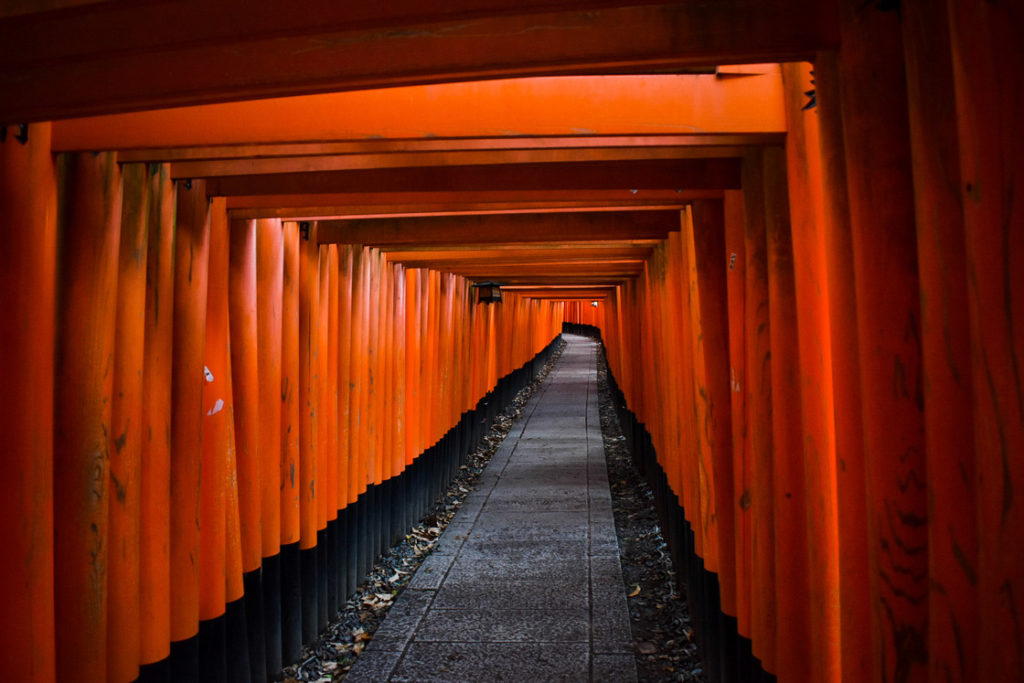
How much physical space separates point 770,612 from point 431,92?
246 centimetres

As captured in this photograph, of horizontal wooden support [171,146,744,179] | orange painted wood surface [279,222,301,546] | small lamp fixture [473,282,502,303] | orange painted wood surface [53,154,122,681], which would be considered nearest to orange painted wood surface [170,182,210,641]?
horizontal wooden support [171,146,744,179]

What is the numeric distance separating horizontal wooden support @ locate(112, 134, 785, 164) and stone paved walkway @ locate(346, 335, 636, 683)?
3389mm

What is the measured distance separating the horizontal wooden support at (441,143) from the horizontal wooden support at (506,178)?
59 centimetres

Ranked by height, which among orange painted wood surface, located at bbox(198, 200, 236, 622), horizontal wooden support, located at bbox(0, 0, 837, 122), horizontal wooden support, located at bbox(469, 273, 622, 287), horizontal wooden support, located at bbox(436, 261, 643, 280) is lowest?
orange painted wood surface, located at bbox(198, 200, 236, 622)

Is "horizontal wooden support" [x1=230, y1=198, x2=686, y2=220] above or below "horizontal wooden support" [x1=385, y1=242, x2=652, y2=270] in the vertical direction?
below

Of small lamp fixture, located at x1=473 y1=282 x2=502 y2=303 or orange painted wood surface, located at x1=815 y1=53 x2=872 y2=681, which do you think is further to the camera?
small lamp fixture, located at x1=473 y1=282 x2=502 y2=303

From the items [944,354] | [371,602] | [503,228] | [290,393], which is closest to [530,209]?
[503,228]

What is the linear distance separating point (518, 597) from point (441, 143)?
4302 mm

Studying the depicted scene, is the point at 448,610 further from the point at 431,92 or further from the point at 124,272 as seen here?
the point at 431,92

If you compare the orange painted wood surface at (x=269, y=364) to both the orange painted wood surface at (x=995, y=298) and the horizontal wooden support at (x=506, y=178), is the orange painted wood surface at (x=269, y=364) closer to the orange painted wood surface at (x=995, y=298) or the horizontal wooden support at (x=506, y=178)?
the horizontal wooden support at (x=506, y=178)

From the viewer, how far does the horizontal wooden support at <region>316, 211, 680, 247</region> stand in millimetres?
5570

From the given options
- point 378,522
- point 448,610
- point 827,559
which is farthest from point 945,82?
point 378,522

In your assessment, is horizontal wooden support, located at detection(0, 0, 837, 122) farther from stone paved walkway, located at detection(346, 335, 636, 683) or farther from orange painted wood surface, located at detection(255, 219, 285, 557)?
stone paved walkway, located at detection(346, 335, 636, 683)

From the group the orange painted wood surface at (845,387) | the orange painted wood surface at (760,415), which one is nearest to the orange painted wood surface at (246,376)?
the orange painted wood surface at (760,415)
